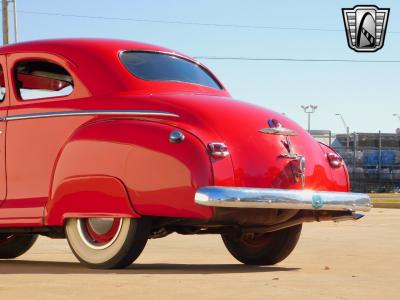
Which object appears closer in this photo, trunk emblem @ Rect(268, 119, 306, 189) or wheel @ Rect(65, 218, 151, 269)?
wheel @ Rect(65, 218, 151, 269)

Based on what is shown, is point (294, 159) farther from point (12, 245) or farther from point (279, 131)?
point (12, 245)

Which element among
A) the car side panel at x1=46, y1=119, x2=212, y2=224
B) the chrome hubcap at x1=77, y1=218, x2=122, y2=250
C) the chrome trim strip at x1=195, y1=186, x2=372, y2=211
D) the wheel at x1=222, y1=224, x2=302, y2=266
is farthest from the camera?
the wheel at x1=222, y1=224, x2=302, y2=266

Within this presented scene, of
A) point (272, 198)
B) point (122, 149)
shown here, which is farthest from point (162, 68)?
point (272, 198)

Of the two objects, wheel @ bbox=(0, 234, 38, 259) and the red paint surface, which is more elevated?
the red paint surface

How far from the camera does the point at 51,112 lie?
7461mm

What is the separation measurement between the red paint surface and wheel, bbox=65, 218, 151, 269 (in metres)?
0.14

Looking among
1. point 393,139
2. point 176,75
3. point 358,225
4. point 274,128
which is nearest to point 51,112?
point 176,75

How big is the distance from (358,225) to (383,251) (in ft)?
18.2

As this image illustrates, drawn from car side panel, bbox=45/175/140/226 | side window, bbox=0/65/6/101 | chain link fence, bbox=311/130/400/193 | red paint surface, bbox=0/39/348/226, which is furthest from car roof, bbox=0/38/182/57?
chain link fence, bbox=311/130/400/193

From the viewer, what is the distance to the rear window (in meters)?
7.67

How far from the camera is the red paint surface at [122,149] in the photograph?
6.65m

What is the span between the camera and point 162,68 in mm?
7879

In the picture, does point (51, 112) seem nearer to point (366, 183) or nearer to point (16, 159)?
point (16, 159)

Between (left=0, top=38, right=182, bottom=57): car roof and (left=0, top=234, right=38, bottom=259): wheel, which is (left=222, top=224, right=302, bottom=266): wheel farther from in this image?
(left=0, top=234, right=38, bottom=259): wheel
